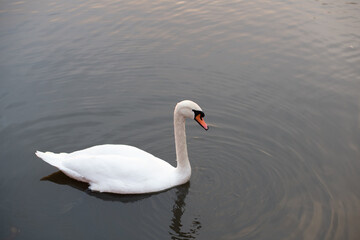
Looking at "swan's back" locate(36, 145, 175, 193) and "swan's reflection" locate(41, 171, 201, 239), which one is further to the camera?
"swan's back" locate(36, 145, 175, 193)

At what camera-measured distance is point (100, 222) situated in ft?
22.0

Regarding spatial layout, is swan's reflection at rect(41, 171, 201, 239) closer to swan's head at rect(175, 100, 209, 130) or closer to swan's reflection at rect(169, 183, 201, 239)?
swan's reflection at rect(169, 183, 201, 239)

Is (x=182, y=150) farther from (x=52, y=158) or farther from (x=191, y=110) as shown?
(x=52, y=158)

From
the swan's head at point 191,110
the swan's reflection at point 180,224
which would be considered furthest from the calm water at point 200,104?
the swan's head at point 191,110

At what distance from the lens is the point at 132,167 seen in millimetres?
7250

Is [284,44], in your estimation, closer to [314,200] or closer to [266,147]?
[266,147]

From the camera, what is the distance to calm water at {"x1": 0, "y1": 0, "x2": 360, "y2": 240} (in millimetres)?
6777

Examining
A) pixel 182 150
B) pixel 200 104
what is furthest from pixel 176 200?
pixel 200 104

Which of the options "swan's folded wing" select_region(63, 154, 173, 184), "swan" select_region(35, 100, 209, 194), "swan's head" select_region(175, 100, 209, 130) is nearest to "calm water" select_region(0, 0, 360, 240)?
"swan" select_region(35, 100, 209, 194)

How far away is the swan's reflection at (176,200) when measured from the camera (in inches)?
258

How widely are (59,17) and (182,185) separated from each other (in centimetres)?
739

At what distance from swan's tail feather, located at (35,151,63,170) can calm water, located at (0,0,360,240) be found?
0.31 m

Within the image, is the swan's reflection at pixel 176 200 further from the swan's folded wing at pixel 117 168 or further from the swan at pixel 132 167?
the swan's folded wing at pixel 117 168

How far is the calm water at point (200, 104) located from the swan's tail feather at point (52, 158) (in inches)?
12.1
